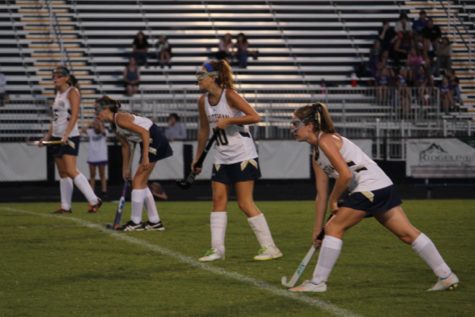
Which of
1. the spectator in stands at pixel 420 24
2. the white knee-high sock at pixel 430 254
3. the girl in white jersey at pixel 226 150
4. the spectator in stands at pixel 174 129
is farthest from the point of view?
the spectator in stands at pixel 420 24

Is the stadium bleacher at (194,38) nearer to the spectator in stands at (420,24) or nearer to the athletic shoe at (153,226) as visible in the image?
the spectator in stands at (420,24)

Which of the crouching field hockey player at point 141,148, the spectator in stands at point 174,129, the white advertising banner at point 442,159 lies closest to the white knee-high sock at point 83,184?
the crouching field hockey player at point 141,148

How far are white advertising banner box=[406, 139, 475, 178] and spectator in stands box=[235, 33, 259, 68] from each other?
359 inches

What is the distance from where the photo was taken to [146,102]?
29406 millimetres

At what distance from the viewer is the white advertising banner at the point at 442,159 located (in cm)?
2506

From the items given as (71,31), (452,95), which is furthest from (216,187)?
(71,31)

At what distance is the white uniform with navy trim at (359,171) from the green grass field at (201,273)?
2.65ft

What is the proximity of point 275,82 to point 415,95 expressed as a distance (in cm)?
560

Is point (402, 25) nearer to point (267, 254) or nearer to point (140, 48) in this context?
point (140, 48)

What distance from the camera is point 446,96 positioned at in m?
31.2

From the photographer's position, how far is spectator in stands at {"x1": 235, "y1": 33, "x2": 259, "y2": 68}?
111 ft

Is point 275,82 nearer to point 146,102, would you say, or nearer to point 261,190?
point 146,102

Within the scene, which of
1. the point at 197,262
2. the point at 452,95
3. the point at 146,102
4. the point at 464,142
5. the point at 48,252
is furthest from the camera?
the point at 452,95

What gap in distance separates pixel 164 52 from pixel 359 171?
25.2 meters
